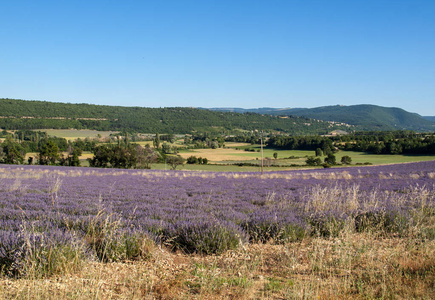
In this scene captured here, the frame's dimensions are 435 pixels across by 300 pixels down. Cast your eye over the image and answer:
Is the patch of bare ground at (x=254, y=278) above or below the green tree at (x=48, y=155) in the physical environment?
above

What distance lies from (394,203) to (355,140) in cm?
9139

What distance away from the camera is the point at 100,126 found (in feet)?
425

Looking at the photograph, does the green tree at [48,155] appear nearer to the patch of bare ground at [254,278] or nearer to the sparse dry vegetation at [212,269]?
the sparse dry vegetation at [212,269]

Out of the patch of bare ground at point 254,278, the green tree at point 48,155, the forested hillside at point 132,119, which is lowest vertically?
the green tree at point 48,155

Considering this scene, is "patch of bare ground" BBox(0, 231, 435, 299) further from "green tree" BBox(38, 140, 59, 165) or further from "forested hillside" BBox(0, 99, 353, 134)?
"forested hillside" BBox(0, 99, 353, 134)

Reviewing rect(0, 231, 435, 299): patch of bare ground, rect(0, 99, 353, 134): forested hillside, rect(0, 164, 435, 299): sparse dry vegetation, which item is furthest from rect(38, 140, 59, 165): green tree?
rect(0, 99, 353, 134): forested hillside

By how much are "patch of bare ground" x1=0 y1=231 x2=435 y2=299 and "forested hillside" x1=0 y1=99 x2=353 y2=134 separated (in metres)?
124

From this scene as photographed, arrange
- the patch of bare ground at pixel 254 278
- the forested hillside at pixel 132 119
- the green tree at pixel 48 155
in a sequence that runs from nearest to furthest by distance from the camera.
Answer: the patch of bare ground at pixel 254 278, the green tree at pixel 48 155, the forested hillside at pixel 132 119

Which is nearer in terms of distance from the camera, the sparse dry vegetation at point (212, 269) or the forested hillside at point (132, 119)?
the sparse dry vegetation at point (212, 269)

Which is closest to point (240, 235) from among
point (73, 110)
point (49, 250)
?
point (49, 250)

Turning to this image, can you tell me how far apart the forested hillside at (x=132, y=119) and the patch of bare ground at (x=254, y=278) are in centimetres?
12391

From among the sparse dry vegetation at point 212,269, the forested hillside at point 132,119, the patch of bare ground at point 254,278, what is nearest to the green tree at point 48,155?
the sparse dry vegetation at point 212,269

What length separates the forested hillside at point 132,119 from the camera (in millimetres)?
118438

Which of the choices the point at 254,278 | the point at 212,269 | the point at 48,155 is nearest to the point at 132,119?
the point at 48,155
